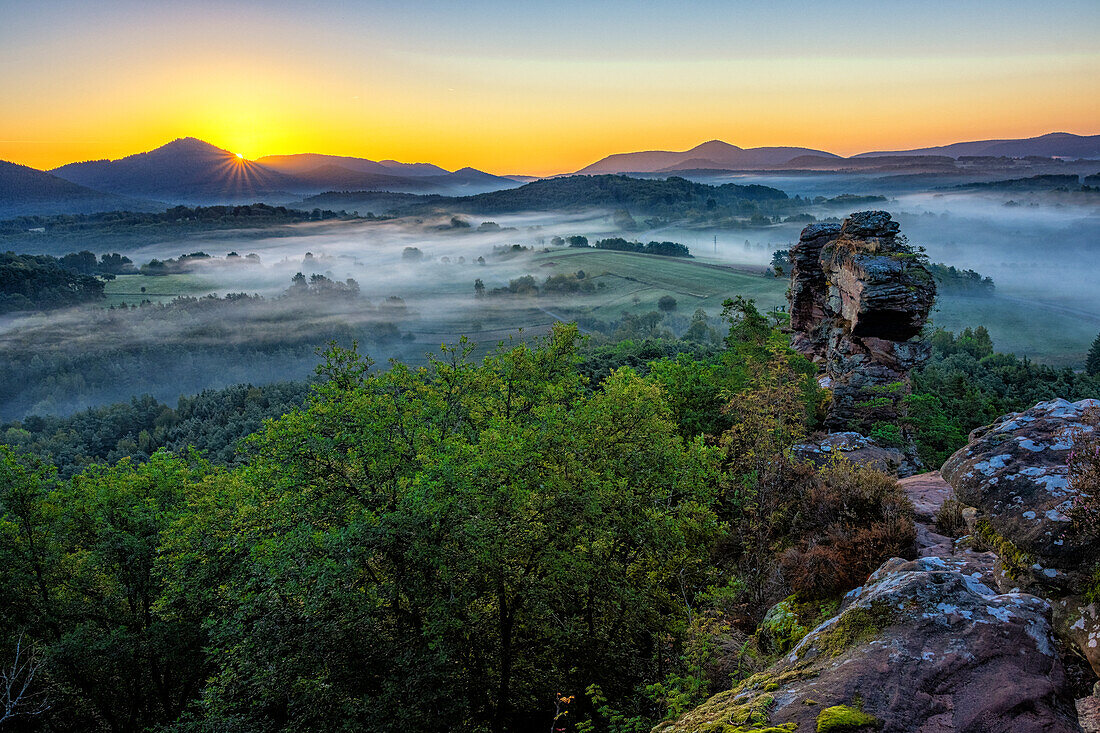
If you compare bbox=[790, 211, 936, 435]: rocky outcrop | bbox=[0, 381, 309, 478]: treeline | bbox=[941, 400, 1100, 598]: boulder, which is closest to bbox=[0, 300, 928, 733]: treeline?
bbox=[941, 400, 1100, 598]: boulder

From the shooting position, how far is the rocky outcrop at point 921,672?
18.4 ft

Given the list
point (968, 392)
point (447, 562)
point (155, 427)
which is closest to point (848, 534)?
point (447, 562)

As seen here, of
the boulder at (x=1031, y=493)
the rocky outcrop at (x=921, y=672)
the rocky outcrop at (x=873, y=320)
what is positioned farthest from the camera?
the rocky outcrop at (x=873, y=320)

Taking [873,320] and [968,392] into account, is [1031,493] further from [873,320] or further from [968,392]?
[968,392]

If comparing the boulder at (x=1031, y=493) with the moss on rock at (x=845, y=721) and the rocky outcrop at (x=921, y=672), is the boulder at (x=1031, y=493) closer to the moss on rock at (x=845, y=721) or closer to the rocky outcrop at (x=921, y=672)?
the rocky outcrop at (x=921, y=672)

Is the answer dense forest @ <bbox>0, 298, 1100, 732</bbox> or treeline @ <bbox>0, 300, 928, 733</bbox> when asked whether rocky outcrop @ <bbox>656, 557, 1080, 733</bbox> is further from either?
treeline @ <bbox>0, 300, 928, 733</bbox>

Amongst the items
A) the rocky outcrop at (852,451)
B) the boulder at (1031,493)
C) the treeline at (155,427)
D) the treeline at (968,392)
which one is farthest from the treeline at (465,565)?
the treeline at (155,427)

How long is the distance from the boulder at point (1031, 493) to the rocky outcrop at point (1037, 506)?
0.01 m

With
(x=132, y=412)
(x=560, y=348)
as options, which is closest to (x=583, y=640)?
(x=560, y=348)

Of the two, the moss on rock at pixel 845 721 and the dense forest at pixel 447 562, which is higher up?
the moss on rock at pixel 845 721

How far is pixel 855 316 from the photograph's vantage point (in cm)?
3422

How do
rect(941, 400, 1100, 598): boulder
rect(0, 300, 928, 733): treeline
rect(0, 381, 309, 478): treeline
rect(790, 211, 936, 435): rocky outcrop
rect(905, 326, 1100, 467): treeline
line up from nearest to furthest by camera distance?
rect(941, 400, 1100, 598): boulder
rect(0, 300, 928, 733): treeline
rect(790, 211, 936, 435): rocky outcrop
rect(905, 326, 1100, 467): treeline
rect(0, 381, 309, 478): treeline

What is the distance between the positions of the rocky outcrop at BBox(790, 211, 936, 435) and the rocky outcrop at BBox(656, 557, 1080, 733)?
27.5 m

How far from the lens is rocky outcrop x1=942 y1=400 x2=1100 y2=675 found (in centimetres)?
679
